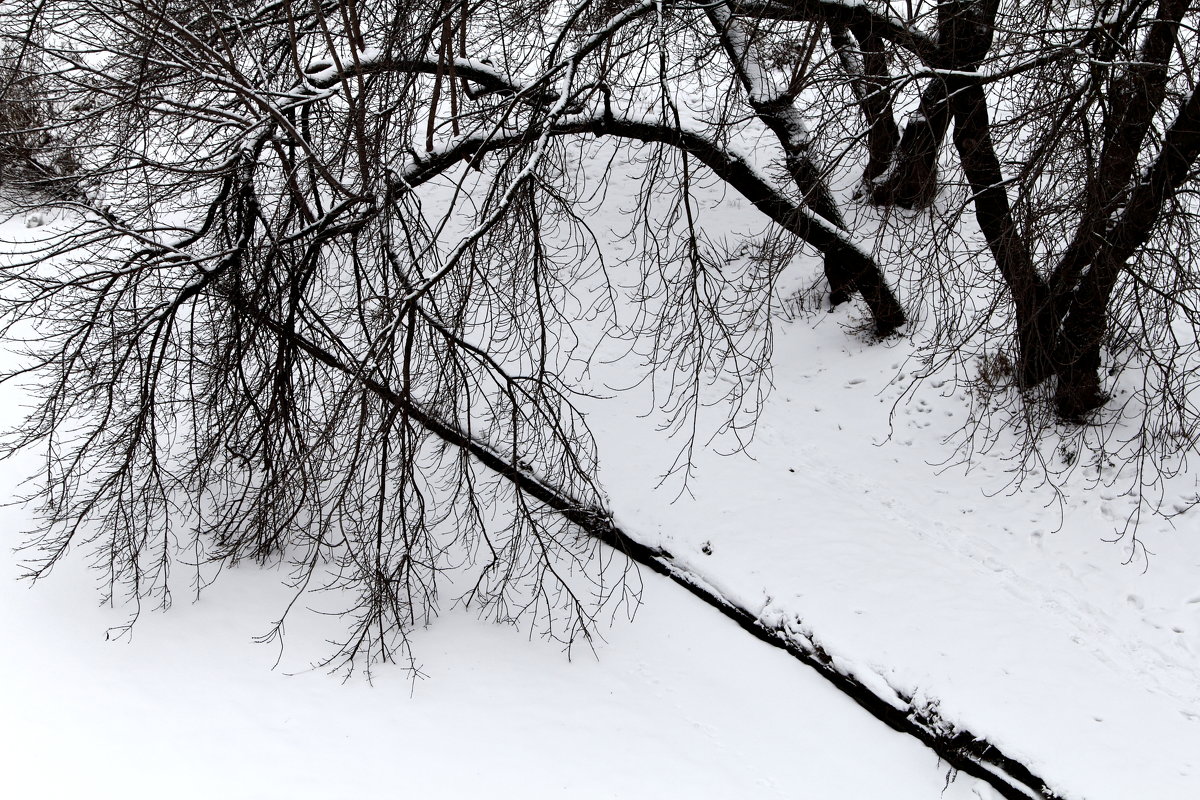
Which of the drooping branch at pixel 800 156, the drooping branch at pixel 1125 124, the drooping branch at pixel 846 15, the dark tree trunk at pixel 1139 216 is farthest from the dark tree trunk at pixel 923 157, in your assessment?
the dark tree trunk at pixel 1139 216

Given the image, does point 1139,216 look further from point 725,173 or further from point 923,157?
point 725,173

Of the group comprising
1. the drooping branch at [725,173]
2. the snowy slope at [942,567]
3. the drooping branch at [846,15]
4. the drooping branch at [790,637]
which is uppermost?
the drooping branch at [846,15]

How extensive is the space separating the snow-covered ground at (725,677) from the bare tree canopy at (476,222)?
53 centimetres

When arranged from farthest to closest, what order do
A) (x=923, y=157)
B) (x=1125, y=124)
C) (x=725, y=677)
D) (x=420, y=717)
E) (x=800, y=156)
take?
(x=725, y=677) < (x=800, y=156) < (x=420, y=717) < (x=923, y=157) < (x=1125, y=124)

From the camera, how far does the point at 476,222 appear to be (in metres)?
7.41

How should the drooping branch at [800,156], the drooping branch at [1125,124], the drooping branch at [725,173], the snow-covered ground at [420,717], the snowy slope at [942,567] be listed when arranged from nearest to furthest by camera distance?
the drooping branch at [1125,124], the snow-covered ground at [420,717], the snowy slope at [942,567], the drooping branch at [725,173], the drooping branch at [800,156]

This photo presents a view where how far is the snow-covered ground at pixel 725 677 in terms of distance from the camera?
6.44 m

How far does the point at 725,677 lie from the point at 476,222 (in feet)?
14.2

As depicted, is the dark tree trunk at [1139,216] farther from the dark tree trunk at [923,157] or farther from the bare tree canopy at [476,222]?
the dark tree trunk at [923,157]

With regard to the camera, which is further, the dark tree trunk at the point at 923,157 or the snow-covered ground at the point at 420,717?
the snow-covered ground at the point at 420,717

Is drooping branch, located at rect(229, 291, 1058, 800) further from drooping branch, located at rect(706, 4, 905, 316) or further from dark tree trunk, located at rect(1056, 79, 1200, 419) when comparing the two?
drooping branch, located at rect(706, 4, 905, 316)

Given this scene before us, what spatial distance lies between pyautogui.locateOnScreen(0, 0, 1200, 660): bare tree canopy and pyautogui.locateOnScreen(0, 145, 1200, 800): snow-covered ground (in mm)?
527

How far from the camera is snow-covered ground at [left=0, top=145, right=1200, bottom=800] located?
21.1ft

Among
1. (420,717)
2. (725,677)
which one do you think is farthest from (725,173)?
(420,717)
